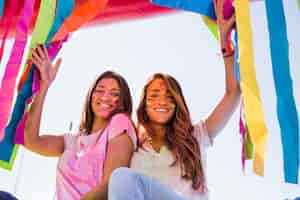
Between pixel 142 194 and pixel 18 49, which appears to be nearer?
pixel 142 194

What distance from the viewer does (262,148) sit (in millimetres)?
925

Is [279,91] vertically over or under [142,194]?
over

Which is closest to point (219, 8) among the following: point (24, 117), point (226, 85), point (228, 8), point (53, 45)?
point (228, 8)

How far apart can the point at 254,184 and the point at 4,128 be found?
0.61m

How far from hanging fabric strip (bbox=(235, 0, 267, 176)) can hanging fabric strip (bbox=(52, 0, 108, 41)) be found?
385mm

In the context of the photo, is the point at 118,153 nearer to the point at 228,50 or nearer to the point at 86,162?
the point at 86,162

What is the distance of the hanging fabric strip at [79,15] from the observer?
48.8 inches

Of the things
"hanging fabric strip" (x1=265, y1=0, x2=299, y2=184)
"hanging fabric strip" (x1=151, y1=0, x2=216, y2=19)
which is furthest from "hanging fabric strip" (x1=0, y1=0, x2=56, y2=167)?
"hanging fabric strip" (x1=265, y1=0, x2=299, y2=184)

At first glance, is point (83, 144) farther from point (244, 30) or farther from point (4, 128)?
point (244, 30)

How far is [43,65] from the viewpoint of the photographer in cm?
123

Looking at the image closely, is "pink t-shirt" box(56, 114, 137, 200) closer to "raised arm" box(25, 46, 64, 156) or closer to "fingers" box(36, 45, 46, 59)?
"raised arm" box(25, 46, 64, 156)

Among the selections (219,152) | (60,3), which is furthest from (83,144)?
(219,152)

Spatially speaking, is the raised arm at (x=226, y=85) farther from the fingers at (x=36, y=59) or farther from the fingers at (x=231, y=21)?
the fingers at (x=36, y=59)

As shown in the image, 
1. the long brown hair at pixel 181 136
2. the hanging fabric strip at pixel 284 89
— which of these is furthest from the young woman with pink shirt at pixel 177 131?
the hanging fabric strip at pixel 284 89
